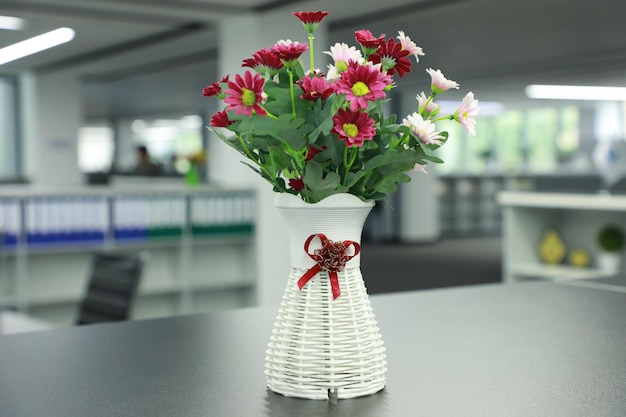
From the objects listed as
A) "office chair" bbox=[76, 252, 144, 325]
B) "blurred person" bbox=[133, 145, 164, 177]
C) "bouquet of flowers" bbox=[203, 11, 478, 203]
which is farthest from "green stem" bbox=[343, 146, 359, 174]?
"blurred person" bbox=[133, 145, 164, 177]

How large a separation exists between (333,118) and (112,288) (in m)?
2.12

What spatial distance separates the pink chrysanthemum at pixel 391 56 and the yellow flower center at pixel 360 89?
9cm

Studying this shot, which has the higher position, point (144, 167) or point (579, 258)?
point (144, 167)

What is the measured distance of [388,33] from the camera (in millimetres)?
3945

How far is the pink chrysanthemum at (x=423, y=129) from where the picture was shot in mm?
1048

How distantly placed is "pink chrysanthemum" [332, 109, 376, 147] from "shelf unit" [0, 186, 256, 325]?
4.24 m

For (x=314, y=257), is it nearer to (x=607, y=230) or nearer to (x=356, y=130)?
(x=356, y=130)

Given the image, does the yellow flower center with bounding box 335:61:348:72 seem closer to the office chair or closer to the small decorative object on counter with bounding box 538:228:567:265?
the office chair

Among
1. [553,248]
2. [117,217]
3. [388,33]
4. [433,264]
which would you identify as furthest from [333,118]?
[433,264]

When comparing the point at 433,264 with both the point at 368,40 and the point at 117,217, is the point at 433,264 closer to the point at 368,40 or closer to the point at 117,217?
the point at 117,217

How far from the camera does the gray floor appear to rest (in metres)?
8.49

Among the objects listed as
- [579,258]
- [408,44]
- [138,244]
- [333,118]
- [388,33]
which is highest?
[388,33]

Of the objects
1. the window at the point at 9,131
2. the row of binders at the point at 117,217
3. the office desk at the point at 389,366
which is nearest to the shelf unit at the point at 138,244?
the row of binders at the point at 117,217

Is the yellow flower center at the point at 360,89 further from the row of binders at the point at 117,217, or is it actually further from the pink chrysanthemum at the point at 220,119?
the row of binders at the point at 117,217
